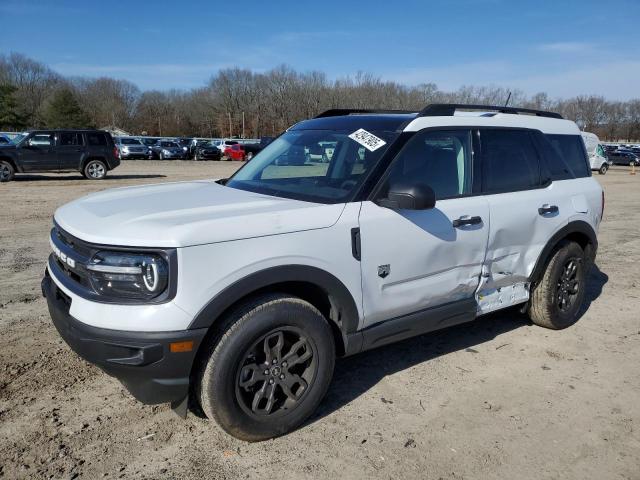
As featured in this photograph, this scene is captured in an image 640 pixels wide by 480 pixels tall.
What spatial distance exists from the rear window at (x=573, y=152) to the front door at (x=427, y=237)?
4.37ft

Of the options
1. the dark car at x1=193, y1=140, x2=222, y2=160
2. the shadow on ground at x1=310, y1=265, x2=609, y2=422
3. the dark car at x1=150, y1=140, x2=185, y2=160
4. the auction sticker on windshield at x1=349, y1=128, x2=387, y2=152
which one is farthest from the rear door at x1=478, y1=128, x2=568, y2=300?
the dark car at x1=193, y1=140, x2=222, y2=160

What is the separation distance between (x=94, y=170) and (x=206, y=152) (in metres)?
24.0

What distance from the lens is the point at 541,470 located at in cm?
291

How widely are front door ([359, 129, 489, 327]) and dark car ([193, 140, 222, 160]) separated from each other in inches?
1640

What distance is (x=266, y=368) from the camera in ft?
9.98

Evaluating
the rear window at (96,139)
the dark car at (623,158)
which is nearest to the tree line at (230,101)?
the dark car at (623,158)

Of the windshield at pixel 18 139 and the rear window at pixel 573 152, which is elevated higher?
the windshield at pixel 18 139

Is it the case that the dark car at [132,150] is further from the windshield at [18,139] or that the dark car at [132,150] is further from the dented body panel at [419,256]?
Answer: the dented body panel at [419,256]

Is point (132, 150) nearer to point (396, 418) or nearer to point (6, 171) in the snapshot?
point (6, 171)

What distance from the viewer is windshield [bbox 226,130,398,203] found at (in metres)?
3.52

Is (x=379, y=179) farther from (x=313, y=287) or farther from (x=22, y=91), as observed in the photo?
(x=22, y=91)

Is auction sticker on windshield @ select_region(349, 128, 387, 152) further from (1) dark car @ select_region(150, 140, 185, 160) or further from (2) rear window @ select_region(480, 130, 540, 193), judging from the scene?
(1) dark car @ select_region(150, 140, 185, 160)

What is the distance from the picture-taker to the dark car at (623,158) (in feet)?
157

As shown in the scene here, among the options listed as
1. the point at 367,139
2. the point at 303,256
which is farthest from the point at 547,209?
the point at 303,256
